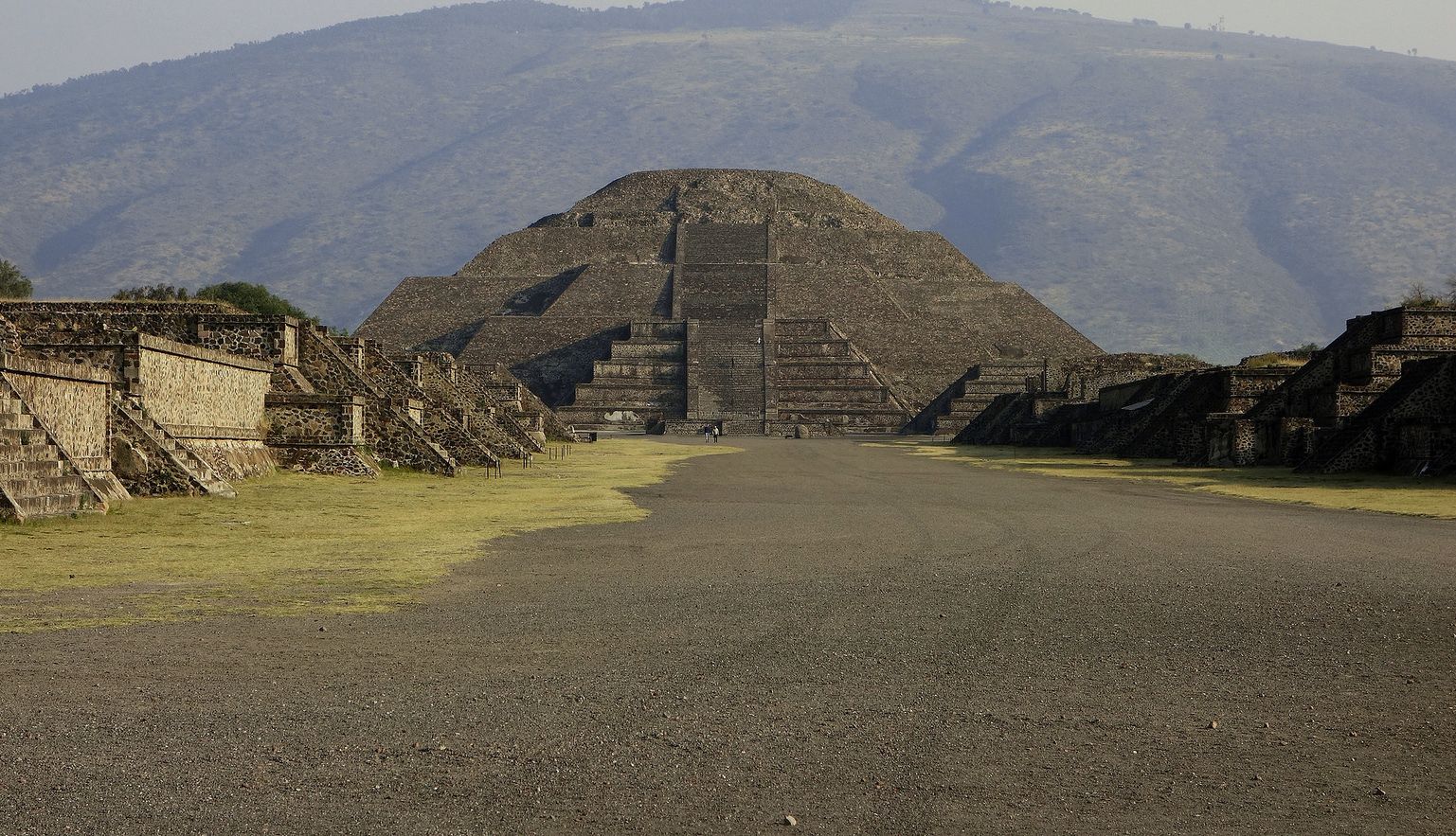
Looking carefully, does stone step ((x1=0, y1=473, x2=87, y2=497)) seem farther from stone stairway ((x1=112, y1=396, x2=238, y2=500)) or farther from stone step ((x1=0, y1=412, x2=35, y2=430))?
stone stairway ((x1=112, y1=396, x2=238, y2=500))

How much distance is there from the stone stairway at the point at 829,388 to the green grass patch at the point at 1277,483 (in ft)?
93.4

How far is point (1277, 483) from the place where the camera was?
2659 centimetres

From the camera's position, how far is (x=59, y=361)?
55.2 feet

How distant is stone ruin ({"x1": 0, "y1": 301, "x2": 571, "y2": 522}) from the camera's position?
15.7m

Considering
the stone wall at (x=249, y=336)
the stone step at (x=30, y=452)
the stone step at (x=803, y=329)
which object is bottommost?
the stone step at (x=30, y=452)

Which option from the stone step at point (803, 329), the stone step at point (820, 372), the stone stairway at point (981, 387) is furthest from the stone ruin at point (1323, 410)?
the stone step at point (803, 329)

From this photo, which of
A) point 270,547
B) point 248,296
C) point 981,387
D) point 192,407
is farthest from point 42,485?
point 981,387

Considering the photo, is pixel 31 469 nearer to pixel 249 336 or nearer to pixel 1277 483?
pixel 249 336

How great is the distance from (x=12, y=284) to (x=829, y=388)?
3623cm

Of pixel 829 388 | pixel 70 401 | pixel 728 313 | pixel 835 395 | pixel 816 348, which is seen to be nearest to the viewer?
pixel 70 401

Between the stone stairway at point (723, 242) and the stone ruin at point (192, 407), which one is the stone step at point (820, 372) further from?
the stone ruin at point (192, 407)

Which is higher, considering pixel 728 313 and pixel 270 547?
pixel 728 313

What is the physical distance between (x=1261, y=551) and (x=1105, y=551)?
1.49 m

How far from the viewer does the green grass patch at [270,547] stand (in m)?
10.2
